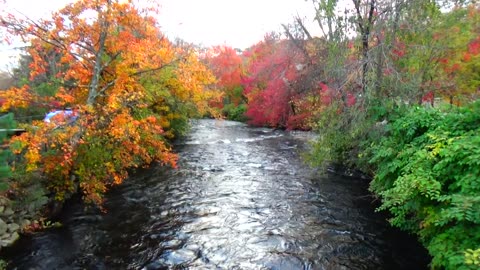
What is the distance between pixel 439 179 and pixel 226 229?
17.2ft

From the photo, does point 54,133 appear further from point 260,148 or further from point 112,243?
point 260,148

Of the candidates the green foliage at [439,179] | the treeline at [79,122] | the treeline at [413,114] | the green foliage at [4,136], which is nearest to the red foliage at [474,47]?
the treeline at [413,114]

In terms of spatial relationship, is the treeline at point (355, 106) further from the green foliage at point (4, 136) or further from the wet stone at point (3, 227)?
the wet stone at point (3, 227)

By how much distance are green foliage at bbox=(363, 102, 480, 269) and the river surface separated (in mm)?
1299

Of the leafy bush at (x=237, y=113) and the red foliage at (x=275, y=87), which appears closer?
the red foliage at (x=275, y=87)

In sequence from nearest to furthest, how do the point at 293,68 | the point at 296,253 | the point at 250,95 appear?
1. the point at 296,253
2. the point at 293,68
3. the point at 250,95

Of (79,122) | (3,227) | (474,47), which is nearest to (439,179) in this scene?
(79,122)

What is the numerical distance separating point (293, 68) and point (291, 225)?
18.9 metres

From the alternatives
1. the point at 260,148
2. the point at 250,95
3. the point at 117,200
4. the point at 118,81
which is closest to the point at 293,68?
the point at 260,148

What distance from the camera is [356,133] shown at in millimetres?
11461

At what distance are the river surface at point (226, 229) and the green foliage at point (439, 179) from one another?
51.2 inches

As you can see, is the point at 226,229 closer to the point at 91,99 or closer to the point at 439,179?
the point at 439,179

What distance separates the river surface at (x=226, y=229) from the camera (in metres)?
7.27

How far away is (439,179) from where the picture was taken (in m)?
6.84
